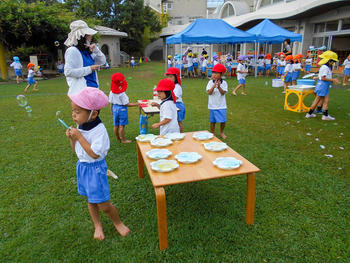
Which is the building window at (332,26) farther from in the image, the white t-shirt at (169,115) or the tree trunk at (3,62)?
the tree trunk at (3,62)

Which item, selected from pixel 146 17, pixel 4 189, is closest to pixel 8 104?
pixel 4 189

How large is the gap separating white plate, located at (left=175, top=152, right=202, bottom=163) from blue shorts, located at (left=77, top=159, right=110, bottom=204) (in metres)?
0.86

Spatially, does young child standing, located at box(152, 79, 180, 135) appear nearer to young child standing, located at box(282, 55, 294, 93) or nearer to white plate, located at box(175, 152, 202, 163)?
white plate, located at box(175, 152, 202, 163)

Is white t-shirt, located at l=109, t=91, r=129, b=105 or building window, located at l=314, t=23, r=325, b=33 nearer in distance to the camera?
white t-shirt, located at l=109, t=91, r=129, b=105

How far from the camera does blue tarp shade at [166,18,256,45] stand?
15227 millimetres

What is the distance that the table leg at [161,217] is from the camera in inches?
96.9

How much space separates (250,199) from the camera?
2.88 meters

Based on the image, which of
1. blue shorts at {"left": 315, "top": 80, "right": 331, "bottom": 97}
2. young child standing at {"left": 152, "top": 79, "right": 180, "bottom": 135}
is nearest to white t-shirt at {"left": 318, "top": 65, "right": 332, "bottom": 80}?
blue shorts at {"left": 315, "top": 80, "right": 331, "bottom": 97}

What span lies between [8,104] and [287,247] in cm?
1102

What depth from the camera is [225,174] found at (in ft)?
8.57

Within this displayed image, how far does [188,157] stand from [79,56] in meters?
2.15

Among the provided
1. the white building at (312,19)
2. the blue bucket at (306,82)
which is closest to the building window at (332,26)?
the white building at (312,19)

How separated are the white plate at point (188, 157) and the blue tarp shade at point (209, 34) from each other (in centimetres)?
1337

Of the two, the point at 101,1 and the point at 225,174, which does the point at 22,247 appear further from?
the point at 101,1
